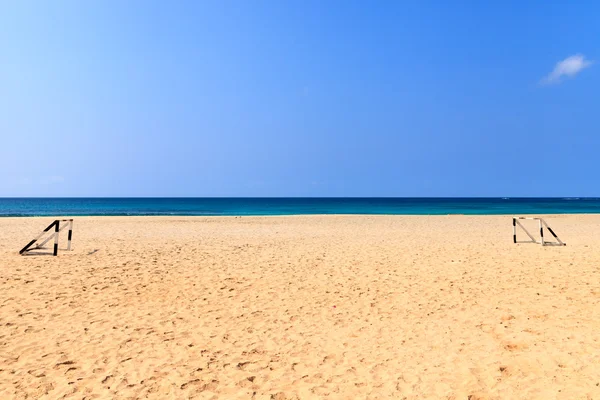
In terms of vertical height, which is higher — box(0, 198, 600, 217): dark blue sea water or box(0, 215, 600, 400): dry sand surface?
box(0, 198, 600, 217): dark blue sea water

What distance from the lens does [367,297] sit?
978cm

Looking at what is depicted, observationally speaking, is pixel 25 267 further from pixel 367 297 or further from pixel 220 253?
pixel 367 297

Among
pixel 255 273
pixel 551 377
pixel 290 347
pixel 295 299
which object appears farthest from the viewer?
pixel 255 273

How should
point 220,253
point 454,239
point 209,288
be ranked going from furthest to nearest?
point 454,239
point 220,253
point 209,288

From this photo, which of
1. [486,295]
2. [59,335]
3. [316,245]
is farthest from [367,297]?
[316,245]

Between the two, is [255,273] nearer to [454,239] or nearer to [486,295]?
[486,295]

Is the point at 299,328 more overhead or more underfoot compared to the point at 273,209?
more underfoot

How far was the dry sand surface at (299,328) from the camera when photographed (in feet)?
17.9

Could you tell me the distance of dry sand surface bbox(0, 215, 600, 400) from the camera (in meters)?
5.45

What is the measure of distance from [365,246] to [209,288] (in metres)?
9.44

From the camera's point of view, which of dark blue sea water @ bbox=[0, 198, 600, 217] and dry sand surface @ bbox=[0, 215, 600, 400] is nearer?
dry sand surface @ bbox=[0, 215, 600, 400]

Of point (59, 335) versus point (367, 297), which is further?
point (367, 297)

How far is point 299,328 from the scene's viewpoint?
7707mm

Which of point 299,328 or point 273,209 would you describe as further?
point 273,209
